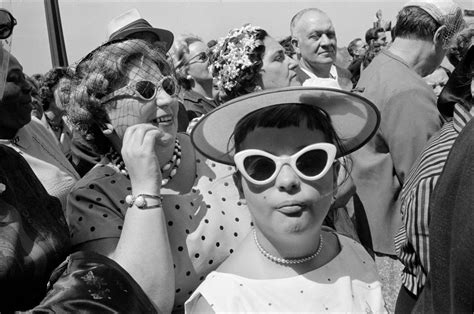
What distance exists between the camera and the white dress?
6.71ft

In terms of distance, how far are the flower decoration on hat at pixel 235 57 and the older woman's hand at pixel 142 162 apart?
3.21ft

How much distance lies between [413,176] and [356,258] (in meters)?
0.72

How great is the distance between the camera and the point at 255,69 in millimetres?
3492

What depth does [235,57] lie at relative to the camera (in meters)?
3.51

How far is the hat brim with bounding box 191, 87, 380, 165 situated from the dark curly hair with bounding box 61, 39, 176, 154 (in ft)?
2.20

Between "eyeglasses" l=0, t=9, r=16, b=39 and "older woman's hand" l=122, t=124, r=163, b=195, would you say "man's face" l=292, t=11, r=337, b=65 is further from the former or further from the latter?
"eyeglasses" l=0, t=9, r=16, b=39

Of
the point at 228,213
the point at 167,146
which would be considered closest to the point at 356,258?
the point at 228,213

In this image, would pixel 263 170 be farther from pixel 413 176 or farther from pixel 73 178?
pixel 73 178

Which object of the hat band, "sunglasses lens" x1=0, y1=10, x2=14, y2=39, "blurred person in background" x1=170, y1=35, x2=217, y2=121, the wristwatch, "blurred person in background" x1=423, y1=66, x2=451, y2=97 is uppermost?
"sunglasses lens" x1=0, y1=10, x2=14, y2=39

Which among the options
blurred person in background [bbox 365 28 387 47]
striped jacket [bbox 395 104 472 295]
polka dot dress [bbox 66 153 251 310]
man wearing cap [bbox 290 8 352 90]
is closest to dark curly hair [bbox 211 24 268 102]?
polka dot dress [bbox 66 153 251 310]

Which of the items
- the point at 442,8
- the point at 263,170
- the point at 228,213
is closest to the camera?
the point at 263,170

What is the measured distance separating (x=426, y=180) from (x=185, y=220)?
2.91 ft

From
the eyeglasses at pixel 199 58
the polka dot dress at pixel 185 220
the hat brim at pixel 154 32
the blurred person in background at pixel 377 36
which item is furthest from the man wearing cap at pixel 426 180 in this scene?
the blurred person in background at pixel 377 36

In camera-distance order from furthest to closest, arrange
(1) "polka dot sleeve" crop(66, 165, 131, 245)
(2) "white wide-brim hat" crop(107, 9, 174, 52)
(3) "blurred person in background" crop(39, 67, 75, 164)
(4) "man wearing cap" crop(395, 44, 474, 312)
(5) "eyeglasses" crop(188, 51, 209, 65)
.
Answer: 1. (3) "blurred person in background" crop(39, 67, 75, 164)
2. (5) "eyeglasses" crop(188, 51, 209, 65)
3. (2) "white wide-brim hat" crop(107, 9, 174, 52)
4. (4) "man wearing cap" crop(395, 44, 474, 312)
5. (1) "polka dot sleeve" crop(66, 165, 131, 245)
